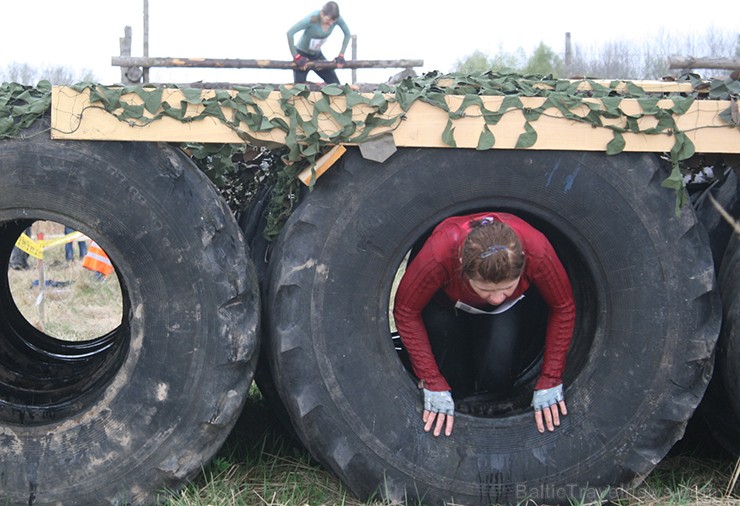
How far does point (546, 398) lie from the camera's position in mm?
3482

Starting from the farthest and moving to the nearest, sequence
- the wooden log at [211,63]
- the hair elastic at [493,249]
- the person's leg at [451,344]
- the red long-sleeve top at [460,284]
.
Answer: the wooden log at [211,63]
the person's leg at [451,344]
the red long-sleeve top at [460,284]
the hair elastic at [493,249]

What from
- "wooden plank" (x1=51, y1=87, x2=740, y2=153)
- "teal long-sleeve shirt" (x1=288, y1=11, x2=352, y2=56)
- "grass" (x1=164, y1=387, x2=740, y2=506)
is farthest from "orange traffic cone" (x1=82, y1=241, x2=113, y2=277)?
"wooden plank" (x1=51, y1=87, x2=740, y2=153)

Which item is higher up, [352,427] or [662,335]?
[662,335]

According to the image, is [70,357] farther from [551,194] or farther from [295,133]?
[551,194]

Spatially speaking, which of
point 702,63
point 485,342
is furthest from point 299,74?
point 485,342

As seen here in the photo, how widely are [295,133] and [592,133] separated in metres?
1.22

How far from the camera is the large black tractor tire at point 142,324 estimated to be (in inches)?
128

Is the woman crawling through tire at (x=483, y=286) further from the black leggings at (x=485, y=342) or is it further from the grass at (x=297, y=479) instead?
the grass at (x=297, y=479)

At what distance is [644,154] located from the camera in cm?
343

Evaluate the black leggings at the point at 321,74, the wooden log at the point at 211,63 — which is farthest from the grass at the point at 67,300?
the black leggings at the point at 321,74

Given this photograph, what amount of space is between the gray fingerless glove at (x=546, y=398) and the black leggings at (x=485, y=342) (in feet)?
1.94

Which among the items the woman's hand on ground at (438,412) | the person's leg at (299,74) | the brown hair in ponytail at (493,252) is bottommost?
the woman's hand on ground at (438,412)

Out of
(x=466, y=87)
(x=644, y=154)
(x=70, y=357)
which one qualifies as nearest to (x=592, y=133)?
(x=644, y=154)

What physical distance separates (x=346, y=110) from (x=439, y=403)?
4.18 feet
